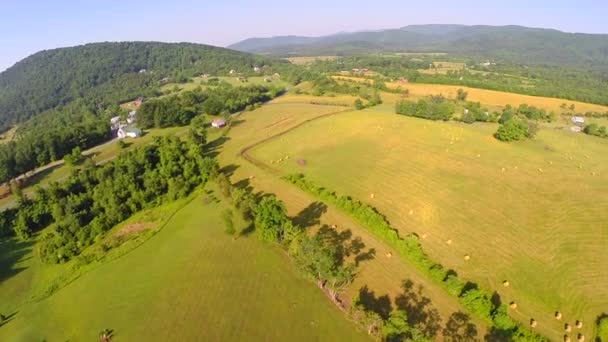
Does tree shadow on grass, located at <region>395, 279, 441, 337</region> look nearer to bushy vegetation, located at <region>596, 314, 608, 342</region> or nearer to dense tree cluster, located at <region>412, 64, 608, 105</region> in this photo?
bushy vegetation, located at <region>596, 314, 608, 342</region>

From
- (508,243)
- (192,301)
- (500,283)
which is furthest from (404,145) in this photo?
(192,301)

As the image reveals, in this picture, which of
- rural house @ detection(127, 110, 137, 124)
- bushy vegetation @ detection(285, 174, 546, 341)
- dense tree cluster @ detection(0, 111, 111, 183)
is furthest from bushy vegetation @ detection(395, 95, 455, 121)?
dense tree cluster @ detection(0, 111, 111, 183)

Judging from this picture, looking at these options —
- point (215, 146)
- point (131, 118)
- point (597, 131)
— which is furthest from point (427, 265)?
point (131, 118)

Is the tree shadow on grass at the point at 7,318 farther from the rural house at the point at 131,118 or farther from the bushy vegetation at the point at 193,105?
the rural house at the point at 131,118

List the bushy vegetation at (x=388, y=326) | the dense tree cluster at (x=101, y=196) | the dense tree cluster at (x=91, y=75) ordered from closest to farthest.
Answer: the bushy vegetation at (x=388, y=326) → the dense tree cluster at (x=101, y=196) → the dense tree cluster at (x=91, y=75)

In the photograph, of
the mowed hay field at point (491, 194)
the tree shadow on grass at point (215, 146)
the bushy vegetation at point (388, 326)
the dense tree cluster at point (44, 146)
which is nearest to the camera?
the bushy vegetation at point (388, 326)

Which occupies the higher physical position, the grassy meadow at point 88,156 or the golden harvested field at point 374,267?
the grassy meadow at point 88,156

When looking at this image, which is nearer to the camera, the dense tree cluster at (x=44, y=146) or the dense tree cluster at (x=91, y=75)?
the dense tree cluster at (x=44, y=146)

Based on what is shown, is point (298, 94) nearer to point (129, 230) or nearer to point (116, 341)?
point (129, 230)

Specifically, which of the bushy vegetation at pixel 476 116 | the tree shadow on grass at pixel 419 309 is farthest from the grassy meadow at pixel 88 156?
the bushy vegetation at pixel 476 116
